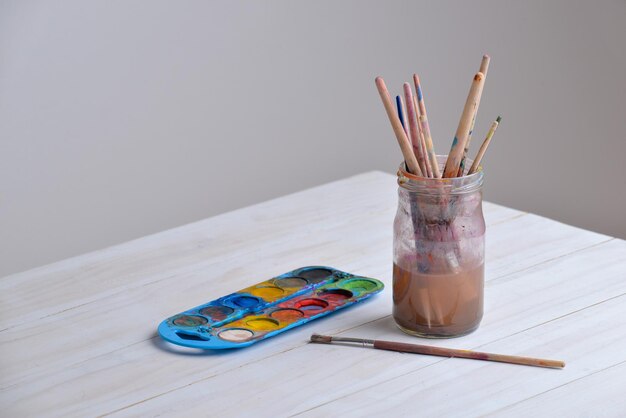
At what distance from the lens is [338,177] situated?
8.84ft

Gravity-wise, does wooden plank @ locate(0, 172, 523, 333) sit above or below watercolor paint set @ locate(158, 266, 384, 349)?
above

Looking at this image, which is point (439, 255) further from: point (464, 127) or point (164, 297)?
point (164, 297)

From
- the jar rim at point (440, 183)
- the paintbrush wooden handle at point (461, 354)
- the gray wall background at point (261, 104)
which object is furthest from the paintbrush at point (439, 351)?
the gray wall background at point (261, 104)

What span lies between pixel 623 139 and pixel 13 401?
2060 mm

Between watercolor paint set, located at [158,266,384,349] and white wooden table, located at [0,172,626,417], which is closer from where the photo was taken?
white wooden table, located at [0,172,626,417]

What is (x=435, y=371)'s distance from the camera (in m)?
0.98

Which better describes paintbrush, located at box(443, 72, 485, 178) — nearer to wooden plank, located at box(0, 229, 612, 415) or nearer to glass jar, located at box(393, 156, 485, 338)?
glass jar, located at box(393, 156, 485, 338)

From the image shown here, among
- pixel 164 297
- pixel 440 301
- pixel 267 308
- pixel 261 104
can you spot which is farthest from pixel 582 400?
pixel 261 104

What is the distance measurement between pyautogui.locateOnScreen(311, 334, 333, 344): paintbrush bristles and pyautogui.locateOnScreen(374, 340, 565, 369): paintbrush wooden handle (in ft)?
0.18

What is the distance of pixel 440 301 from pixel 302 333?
17 centimetres

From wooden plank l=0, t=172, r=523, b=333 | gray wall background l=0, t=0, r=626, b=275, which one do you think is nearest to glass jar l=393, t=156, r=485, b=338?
wooden plank l=0, t=172, r=523, b=333

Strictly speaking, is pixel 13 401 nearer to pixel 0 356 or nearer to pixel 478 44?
pixel 0 356

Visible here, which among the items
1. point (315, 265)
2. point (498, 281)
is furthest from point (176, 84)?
point (498, 281)

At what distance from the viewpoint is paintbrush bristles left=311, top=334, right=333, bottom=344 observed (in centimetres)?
105
